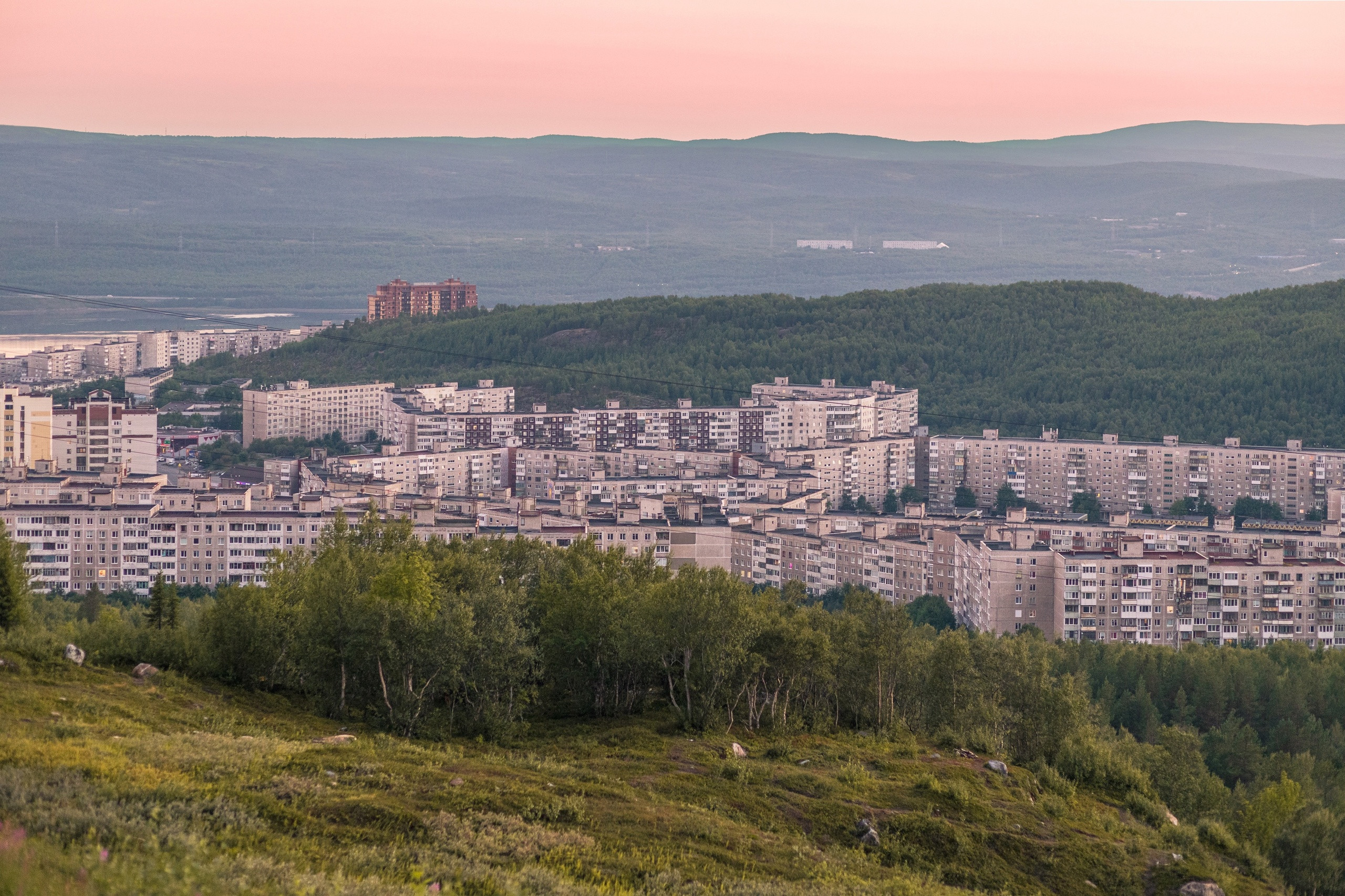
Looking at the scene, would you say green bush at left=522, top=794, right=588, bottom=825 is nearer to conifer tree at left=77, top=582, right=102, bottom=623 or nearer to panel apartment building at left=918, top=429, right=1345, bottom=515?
conifer tree at left=77, top=582, right=102, bottom=623

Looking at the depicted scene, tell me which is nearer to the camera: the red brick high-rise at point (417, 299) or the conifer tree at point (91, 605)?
the conifer tree at point (91, 605)

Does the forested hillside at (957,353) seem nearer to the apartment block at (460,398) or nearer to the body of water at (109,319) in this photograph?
the apartment block at (460,398)

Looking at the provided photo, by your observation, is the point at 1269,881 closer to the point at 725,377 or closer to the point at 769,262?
the point at 725,377

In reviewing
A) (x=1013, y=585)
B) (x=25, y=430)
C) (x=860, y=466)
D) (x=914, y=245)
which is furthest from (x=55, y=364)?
(x=914, y=245)

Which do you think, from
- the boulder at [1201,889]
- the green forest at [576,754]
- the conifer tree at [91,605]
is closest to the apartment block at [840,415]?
the conifer tree at [91,605]

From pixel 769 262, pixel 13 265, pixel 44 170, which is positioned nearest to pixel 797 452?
pixel 13 265
